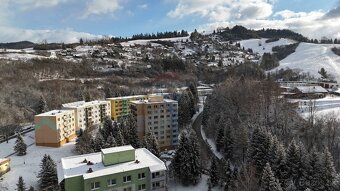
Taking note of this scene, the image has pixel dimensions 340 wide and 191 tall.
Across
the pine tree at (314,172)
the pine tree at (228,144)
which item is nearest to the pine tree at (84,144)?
the pine tree at (228,144)

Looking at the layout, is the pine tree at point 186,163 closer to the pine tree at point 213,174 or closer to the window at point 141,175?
the pine tree at point 213,174

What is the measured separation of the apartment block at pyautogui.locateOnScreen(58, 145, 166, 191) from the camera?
25.0 m

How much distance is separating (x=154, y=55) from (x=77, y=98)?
74131mm

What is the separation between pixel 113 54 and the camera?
13325 centimetres

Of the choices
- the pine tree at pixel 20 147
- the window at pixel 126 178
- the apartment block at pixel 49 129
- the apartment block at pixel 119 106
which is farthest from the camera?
the apartment block at pixel 119 106

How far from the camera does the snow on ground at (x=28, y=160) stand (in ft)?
112

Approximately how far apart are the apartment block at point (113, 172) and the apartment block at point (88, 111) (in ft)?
85.4

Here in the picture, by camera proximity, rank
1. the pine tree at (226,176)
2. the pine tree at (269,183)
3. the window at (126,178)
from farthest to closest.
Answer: the pine tree at (226,176)
the pine tree at (269,183)
the window at (126,178)

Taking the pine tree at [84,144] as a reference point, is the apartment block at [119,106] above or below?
above

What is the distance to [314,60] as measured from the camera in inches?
5571

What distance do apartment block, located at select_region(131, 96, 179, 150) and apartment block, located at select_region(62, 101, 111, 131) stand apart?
11322 millimetres

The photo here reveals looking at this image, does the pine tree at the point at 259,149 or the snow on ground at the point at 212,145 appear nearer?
the pine tree at the point at 259,149

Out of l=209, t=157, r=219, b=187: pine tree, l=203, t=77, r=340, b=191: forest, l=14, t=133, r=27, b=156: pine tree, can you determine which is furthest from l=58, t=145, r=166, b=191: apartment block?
l=14, t=133, r=27, b=156: pine tree

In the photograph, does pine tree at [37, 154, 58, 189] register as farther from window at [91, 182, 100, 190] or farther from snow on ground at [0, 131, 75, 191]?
window at [91, 182, 100, 190]
